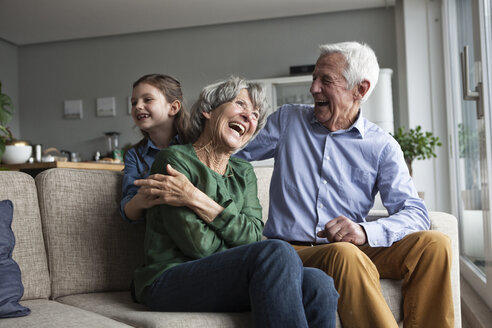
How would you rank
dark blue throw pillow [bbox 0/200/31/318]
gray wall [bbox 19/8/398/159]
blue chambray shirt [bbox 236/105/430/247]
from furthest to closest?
gray wall [bbox 19/8/398/159] < blue chambray shirt [bbox 236/105/430/247] < dark blue throw pillow [bbox 0/200/31/318]

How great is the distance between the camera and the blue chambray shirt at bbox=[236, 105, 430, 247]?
1961 mm

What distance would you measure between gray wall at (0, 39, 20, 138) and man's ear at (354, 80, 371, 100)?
22.0 ft

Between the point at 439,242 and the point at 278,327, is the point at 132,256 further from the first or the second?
the point at 439,242

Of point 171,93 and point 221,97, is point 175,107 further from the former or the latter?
point 221,97

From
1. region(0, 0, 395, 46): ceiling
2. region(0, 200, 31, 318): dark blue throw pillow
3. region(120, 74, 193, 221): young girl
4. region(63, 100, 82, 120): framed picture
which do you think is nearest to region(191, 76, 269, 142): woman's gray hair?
region(120, 74, 193, 221): young girl

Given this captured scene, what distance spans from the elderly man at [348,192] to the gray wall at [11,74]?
6.49 m

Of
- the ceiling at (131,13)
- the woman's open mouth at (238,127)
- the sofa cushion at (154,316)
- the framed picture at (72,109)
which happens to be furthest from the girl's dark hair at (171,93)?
the framed picture at (72,109)

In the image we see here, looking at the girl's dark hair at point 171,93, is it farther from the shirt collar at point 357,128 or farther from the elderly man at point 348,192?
the shirt collar at point 357,128

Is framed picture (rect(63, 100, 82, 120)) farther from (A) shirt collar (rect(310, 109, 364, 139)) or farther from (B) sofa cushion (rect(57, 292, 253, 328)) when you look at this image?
(B) sofa cushion (rect(57, 292, 253, 328))

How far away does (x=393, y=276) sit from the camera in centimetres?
179

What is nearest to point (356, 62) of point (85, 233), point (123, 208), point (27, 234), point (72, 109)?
point (123, 208)

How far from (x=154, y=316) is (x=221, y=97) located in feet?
2.47

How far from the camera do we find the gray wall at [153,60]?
21.8 feet

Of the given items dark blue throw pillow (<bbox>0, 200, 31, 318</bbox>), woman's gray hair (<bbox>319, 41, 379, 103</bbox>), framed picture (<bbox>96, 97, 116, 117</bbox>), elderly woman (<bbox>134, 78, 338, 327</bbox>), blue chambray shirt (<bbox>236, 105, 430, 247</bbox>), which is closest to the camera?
elderly woman (<bbox>134, 78, 338, 327</bbox>)
